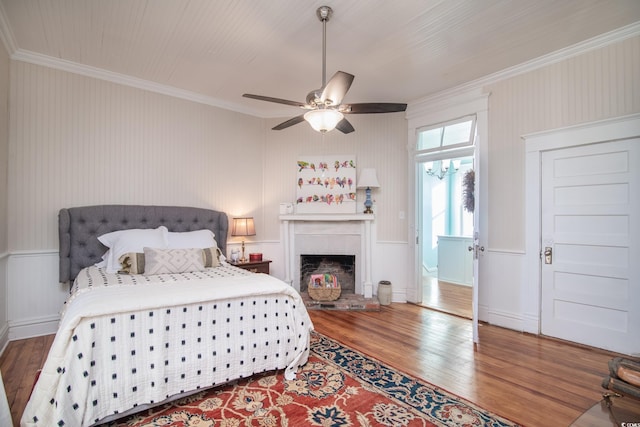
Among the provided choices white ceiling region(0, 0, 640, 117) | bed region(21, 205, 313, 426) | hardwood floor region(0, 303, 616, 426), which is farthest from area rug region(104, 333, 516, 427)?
white ceiling region(0, 0, 640, 117)

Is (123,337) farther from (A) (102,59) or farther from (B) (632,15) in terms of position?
(B) (632,15)

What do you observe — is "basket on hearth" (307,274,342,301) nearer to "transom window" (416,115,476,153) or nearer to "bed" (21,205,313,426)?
"bed" (21,205,313,426)

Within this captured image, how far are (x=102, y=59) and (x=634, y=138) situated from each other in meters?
4.94

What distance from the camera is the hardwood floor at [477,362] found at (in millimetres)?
1996

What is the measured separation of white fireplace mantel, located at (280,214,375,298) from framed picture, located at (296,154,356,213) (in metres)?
0.15

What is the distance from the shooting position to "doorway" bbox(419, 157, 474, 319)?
5039mm

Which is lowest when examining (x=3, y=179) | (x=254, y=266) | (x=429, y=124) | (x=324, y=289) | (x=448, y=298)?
(x=448, y=298)

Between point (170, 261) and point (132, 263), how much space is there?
13.1 inches

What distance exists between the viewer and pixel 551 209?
312 centimetres

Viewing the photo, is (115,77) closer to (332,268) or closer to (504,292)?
(332,268)

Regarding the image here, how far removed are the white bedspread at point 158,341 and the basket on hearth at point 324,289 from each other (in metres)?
1.54

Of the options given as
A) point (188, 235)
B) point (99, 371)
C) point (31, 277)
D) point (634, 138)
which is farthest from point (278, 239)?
point (634, 138)

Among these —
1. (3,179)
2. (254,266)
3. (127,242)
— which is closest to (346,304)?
(254,266)

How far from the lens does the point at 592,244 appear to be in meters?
2.88
